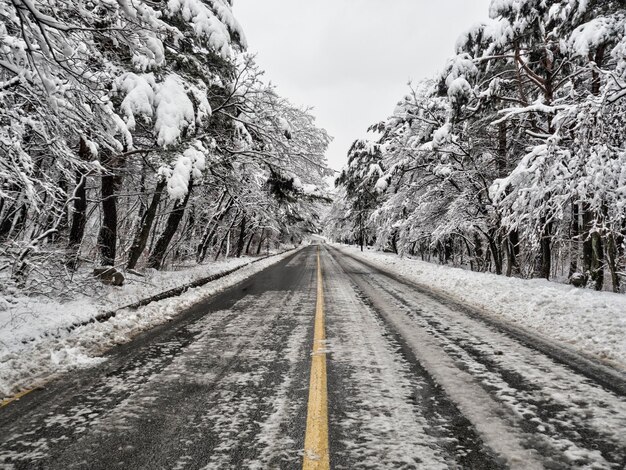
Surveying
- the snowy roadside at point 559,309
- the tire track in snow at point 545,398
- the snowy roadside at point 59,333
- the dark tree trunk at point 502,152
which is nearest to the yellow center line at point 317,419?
the tire track in snow at point 545,398

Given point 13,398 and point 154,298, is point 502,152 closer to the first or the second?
point 154,298

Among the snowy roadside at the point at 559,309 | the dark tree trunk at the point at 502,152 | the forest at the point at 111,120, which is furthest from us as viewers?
the dark tree trunk at the point at 502,152

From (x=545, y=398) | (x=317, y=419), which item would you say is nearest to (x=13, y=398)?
(x=317, y=419)

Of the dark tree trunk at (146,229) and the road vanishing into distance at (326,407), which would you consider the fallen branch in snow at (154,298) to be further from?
the dark tree trunk at (146,229)

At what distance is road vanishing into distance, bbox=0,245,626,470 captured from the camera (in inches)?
111

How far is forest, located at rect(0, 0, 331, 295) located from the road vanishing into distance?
9.19 ft

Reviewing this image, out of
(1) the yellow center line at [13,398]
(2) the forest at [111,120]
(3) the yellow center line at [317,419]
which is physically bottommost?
(1) the yellow center line at [13,398]

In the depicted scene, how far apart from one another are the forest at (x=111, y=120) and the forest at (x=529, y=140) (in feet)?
17.7

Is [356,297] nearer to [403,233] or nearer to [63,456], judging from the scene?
[63,456]

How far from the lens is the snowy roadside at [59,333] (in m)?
4.54

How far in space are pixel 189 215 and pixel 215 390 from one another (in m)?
17.0

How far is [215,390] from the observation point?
4043mm

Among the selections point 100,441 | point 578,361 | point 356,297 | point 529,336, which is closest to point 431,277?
point 356,297

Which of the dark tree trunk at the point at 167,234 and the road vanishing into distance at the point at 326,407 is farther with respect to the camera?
the dark tree trunk at the point at 167,234
